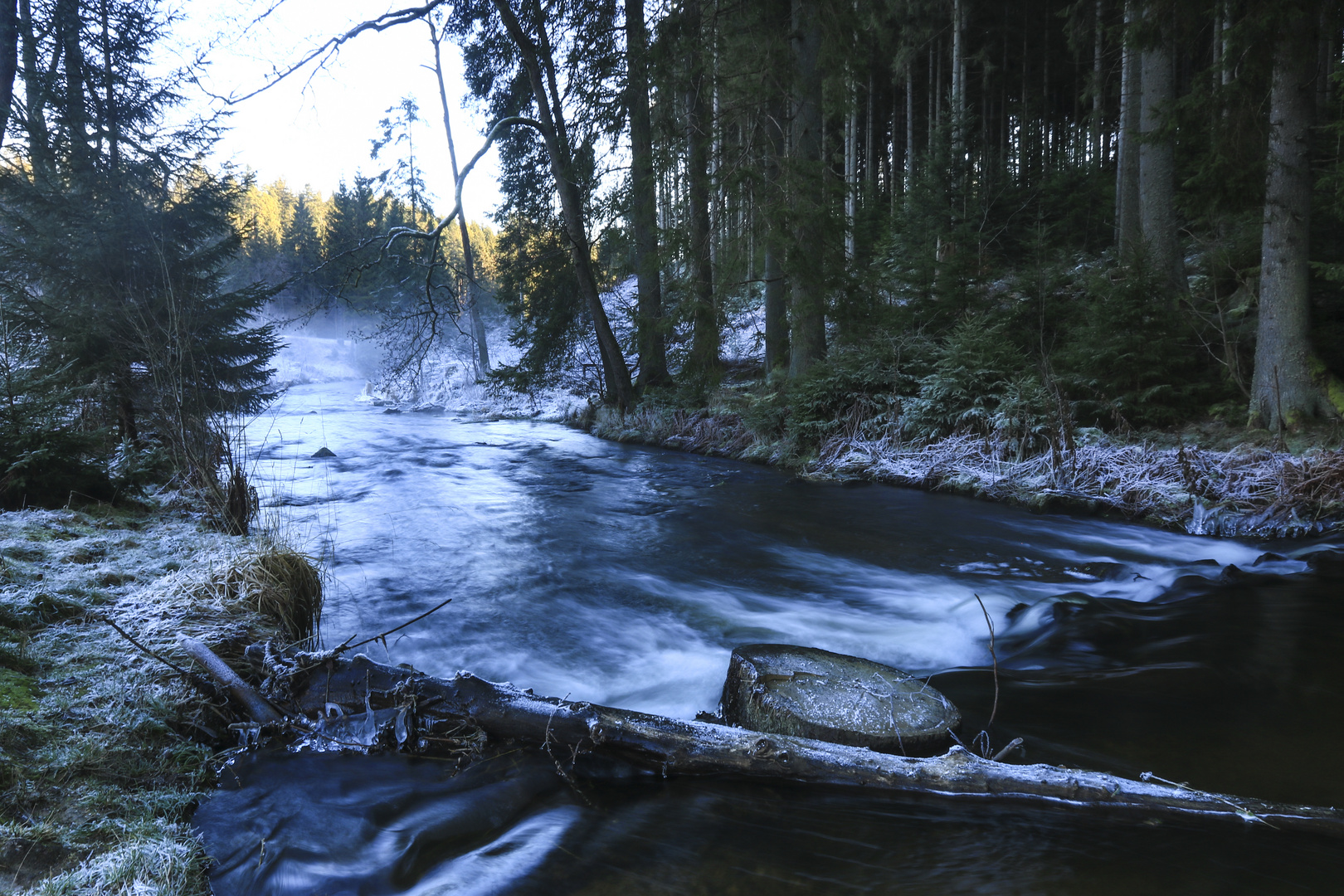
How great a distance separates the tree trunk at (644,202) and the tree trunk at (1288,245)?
7737mm

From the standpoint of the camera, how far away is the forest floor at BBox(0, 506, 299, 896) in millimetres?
2256

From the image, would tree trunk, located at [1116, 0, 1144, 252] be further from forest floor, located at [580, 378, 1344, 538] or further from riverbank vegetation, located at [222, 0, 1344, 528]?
forest floor, located at [580, 378, 1344, 538]

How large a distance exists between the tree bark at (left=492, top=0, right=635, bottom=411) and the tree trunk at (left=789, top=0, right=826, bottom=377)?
5.01 m

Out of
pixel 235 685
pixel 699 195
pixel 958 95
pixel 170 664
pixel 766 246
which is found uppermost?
pixel 958 95

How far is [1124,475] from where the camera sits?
7723mm

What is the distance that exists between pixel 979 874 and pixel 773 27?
11225mm

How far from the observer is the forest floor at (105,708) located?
2.26 m

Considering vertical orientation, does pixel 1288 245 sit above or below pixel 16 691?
above

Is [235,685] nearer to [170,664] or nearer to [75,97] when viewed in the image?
[170,664]

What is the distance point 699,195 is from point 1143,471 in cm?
784

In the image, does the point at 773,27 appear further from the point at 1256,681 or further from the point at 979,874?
the point at 979,874

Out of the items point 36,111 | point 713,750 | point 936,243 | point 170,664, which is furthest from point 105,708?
point 936,243

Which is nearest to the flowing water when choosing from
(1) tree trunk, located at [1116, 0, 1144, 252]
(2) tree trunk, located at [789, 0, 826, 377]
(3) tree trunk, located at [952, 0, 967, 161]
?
(2) tree trunk, located at [789, 0, 826, 377]

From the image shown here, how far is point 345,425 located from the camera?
18.8 meters
